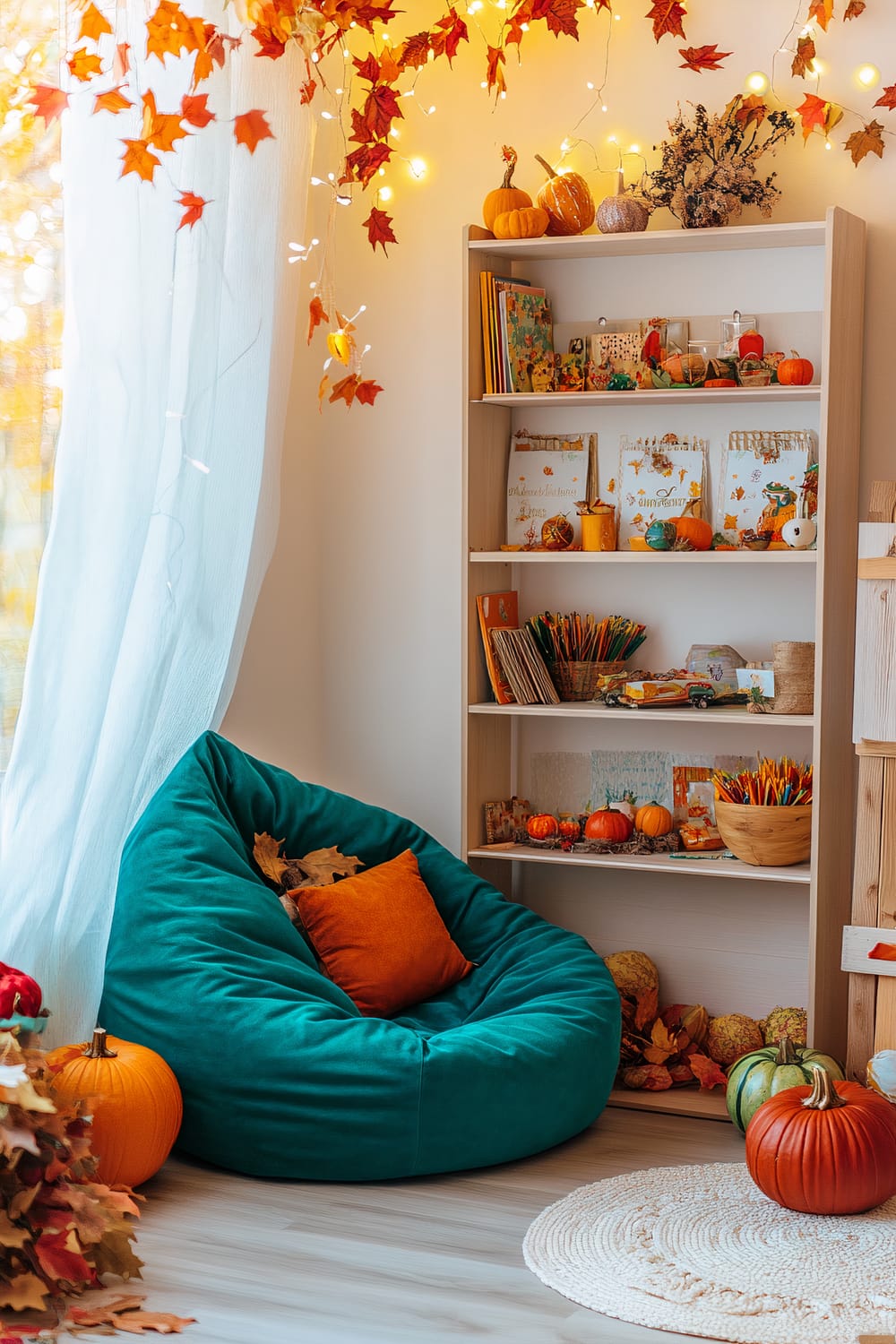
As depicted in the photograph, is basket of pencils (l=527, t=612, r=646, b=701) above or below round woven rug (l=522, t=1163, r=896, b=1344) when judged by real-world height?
above

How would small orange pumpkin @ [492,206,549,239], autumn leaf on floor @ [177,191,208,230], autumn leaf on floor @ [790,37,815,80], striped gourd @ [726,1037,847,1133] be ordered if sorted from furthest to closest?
small orange pumpkin @ [492,206,549,239], autumn leaf on floor @ [790,37,815,80], striped gourd @ [726,1037,847,1133], autumn leaf on floor @ [177,191,208,230]

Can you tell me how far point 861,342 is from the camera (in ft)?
10.1

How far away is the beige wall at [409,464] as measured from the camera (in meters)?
3.27

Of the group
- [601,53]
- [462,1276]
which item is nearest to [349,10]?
[601,53]

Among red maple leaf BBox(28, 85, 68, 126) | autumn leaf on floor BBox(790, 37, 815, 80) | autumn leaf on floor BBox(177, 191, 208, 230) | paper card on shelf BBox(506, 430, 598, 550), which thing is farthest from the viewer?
paper card on shelf BBox(506, 430, 598, 550)

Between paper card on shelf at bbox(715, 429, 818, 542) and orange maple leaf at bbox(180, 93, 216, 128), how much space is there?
1.36m

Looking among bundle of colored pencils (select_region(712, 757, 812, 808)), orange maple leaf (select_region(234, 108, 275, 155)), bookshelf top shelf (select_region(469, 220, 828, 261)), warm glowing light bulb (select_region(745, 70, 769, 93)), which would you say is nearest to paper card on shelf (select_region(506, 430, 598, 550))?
bookshelf top shelf (select_region(469, 220, 828, 261))

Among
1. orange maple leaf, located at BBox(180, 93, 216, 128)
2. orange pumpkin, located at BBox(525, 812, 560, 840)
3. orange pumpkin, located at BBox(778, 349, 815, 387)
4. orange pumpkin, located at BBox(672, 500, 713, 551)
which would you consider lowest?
orange pumpkin, located at BBox(525, 812, 560, 840)

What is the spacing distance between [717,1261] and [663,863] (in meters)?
0.98

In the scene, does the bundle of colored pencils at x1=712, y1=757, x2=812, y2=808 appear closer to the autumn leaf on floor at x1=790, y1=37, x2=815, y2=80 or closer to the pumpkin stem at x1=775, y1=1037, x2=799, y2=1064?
the pumpkin stem at x1=775, y1=1037, x2=799, y2=1064

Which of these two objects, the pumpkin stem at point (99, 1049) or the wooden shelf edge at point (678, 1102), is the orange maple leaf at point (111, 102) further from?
the wooden shelf edge at point (678, 1102)

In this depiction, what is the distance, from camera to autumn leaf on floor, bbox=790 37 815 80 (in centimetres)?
301

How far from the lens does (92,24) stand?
2.28 m

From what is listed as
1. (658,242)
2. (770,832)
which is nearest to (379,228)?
(658,242)
